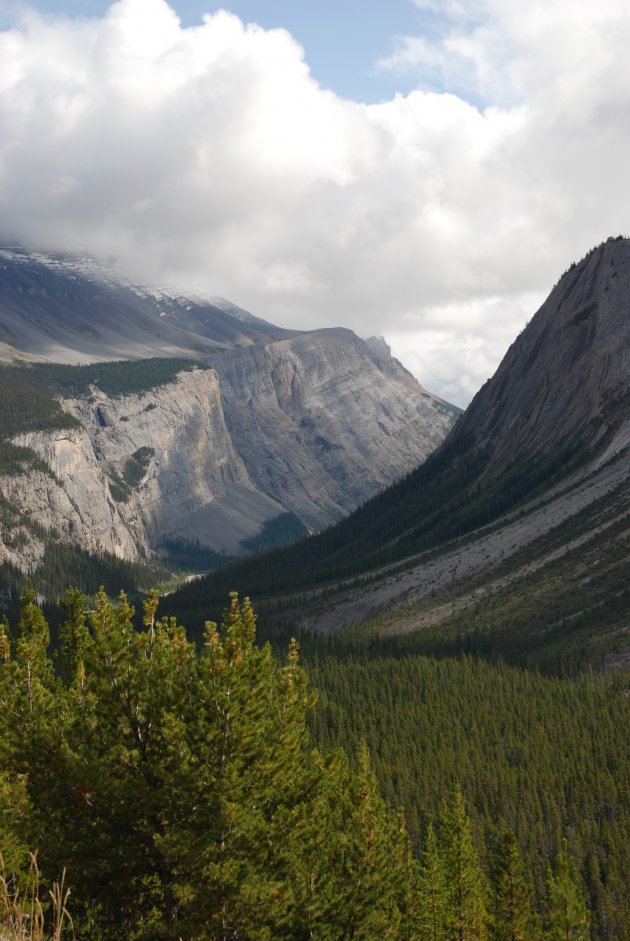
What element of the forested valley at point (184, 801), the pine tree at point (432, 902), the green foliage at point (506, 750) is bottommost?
the green foliage at point (506, 750)

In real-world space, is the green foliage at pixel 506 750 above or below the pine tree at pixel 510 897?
below

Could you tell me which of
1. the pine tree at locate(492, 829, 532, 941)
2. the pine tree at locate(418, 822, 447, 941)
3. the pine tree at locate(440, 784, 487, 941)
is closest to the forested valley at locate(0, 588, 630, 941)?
→ the pine tree at locate(418, 822, 447, 941)

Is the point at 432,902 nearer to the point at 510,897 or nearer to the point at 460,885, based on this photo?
the point at 460,885

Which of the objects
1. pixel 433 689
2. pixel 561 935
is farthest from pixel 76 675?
pixel 433 689

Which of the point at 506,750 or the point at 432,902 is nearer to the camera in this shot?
the point at 432,902

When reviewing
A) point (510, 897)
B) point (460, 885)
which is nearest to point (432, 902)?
point (460, 885)

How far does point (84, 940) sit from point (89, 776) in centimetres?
582

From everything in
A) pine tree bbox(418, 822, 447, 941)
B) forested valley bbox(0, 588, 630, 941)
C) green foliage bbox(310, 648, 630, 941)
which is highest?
forested valley bbox(0, 588, 630, 941)

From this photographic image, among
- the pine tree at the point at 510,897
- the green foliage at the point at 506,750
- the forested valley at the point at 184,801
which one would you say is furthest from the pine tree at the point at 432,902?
the green foliage at the point at 506,750

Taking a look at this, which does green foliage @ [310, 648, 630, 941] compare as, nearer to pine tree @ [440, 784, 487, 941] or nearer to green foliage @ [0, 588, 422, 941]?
pine tree @ [440, 784, 487, 941]

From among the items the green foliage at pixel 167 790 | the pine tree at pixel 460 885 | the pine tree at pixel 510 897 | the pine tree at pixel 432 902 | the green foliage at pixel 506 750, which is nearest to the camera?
the green foliage at pixel 167 790

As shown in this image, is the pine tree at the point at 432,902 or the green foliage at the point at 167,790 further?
the pine tree at the point at 432,902

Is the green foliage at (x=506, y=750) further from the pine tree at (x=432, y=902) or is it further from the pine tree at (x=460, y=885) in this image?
the pine tree at (x=432, y=902)

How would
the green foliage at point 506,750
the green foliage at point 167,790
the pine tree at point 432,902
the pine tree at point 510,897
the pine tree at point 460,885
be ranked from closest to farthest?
1. the green foliage at point 167,790
2. the pine tree at point 432,902
3. the pine tree at point 460,885
4. the pine tree at point 510,897
5. the green foliage at point 506,750
